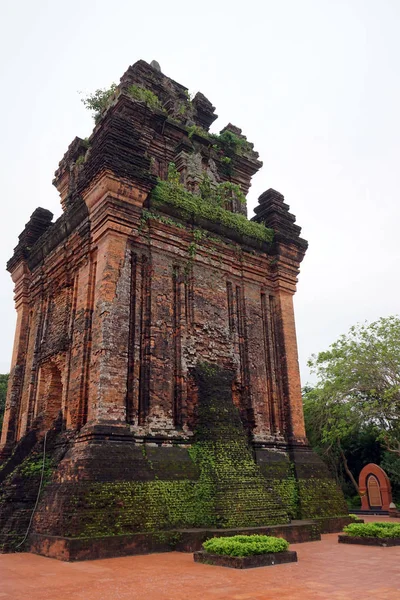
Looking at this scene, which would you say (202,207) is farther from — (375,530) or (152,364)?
(375,530)

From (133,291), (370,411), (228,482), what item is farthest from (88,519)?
(370,411)

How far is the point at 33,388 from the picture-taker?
12773 millimetres

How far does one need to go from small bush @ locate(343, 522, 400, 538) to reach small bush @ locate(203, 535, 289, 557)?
8.04 ft

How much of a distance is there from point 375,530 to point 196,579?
4256mm

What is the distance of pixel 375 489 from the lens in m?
20.4

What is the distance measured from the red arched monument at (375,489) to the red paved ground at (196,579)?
1357cm

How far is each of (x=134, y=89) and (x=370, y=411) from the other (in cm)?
1461

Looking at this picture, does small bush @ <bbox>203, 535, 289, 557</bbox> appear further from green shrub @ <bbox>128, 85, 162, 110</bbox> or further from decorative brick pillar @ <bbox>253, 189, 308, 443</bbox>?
green shrub @ <bbox>128, 85, 162, 110</bbox>

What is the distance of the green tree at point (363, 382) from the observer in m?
19.0

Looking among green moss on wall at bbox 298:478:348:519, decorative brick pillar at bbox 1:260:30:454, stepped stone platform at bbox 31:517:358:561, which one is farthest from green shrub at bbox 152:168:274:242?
stepped stone platform at bbox 31:517:358:561

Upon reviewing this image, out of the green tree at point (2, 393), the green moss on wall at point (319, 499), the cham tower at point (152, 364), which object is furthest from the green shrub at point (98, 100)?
the green tree at point (2, 393)

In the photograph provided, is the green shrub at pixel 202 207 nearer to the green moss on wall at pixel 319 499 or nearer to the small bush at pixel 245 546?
the green moss on wall at pixel 319 499

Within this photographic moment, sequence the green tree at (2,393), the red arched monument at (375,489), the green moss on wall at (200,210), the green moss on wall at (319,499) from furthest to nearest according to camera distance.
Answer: the green tree at (2,393), the red arched monument at (375,489), the green moss on wall at (200,210), the green moss on wall at (319,499)

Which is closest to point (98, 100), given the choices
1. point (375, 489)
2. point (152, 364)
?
point (152, 364)
